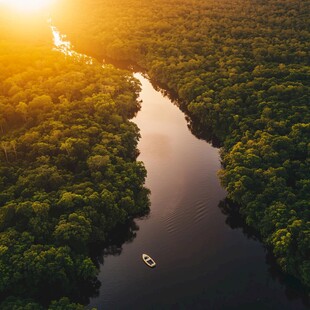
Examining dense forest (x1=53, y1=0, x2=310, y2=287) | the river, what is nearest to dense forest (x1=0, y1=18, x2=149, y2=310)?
the river

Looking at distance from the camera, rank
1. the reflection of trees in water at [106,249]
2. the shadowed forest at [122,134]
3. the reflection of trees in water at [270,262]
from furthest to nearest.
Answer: the reflection of trees in water at [270,262]
the reflection of trees in water at [106,249]
the shadowed forest at [122,134]

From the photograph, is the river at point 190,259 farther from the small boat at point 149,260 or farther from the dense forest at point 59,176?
the dense forest at point 59,176

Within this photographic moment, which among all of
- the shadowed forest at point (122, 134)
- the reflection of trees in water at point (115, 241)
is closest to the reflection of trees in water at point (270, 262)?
the shadowed forest at point (122, 134)

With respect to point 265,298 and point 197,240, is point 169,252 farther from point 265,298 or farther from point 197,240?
point 265,298

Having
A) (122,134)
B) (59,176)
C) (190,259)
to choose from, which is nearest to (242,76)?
(122,134)

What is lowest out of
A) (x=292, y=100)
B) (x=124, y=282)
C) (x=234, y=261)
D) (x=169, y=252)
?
(x=124, y=282)

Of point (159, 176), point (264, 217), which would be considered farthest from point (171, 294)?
point (159, 176)
